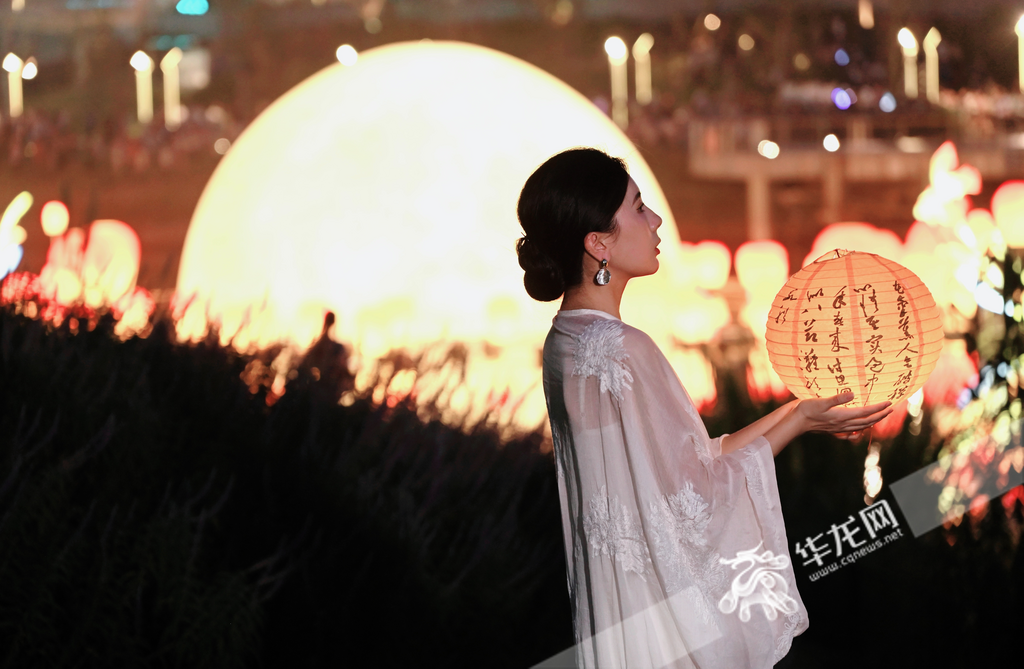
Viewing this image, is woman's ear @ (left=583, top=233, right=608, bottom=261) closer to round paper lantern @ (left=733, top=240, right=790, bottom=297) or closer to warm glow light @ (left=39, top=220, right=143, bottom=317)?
warm glow light @ (left=39, top=220, right=143, bottom=317)

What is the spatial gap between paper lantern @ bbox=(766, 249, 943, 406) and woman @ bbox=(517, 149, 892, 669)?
6.7 inches

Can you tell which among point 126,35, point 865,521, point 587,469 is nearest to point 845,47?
point 126,35

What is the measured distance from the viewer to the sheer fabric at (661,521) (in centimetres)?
199

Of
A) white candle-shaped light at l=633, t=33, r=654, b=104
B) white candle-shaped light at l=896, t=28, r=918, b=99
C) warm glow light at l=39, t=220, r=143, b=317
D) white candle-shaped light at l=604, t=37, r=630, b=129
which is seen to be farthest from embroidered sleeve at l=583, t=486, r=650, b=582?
white candle-shaped light at l=633, t=33, r=654, b=104

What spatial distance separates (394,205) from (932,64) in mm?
17326

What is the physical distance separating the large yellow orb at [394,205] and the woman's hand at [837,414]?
4490mm

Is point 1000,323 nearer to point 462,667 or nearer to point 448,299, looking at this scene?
point 462,667

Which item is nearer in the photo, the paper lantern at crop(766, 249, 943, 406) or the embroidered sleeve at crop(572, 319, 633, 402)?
the embroidered sleeve at crop(572, 319, 633, 402)

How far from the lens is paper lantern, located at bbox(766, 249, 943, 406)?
2.29 meters

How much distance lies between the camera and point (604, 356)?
6.54ft

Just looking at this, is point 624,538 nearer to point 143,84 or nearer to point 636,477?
point 636,477

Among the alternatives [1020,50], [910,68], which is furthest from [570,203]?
[1020,50]

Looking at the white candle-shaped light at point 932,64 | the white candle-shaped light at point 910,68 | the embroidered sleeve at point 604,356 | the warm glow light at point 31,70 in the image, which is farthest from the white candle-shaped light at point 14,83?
the embroidered sleeve at point 604,356

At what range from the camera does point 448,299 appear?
22.9 feet
